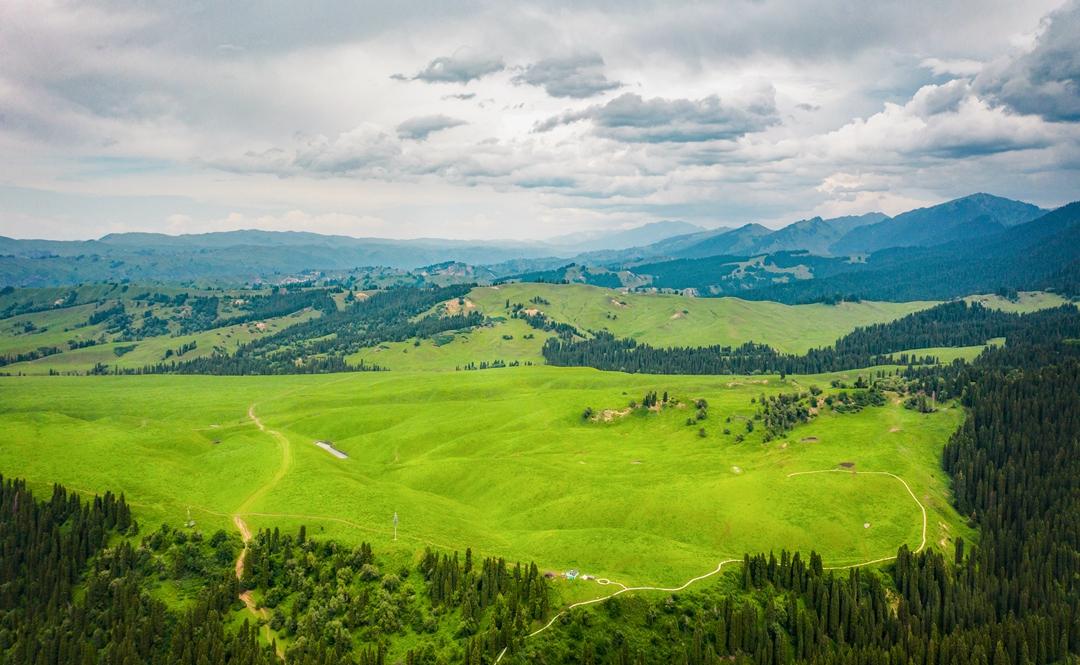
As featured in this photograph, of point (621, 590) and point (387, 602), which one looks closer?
point (387, 602)

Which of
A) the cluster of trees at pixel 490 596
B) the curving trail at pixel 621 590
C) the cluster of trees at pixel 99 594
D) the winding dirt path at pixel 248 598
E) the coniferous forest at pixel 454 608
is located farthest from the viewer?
the winding dirt path at pixel 248 598

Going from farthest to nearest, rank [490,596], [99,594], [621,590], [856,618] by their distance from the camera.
A: [99,594] → [856,618] → [621,590] → [490,596]

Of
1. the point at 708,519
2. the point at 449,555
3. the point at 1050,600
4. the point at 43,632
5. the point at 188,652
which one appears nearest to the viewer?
the point at 188,652

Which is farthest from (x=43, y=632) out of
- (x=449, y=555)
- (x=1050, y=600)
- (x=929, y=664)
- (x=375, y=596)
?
(x=1050, y=600)

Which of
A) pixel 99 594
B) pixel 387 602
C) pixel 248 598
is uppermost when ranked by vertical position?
pixel 387 602

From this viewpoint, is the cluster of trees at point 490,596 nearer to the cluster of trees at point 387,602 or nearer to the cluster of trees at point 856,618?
the cluster of trees at point 387,602

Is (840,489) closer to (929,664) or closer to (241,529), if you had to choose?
(929,664)

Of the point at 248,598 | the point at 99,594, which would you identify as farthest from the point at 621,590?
the point at 99,594

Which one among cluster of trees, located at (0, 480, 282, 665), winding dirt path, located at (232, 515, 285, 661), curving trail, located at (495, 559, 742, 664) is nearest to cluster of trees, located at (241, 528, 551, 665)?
winding dirt path, located at (232, 515, 285, 661)

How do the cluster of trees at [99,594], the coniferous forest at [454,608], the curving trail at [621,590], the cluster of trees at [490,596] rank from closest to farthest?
the cluster of trees at [490,596]
the curving trail at [621,590]
the coniferous forest at [454,608]
the cluster of trees at [99,594]

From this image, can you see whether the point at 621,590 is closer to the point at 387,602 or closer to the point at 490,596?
the point at 490,596

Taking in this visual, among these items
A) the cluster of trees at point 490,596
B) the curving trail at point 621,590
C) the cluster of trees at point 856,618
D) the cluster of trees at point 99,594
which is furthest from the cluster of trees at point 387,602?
the cluster of trees at point 856,618
